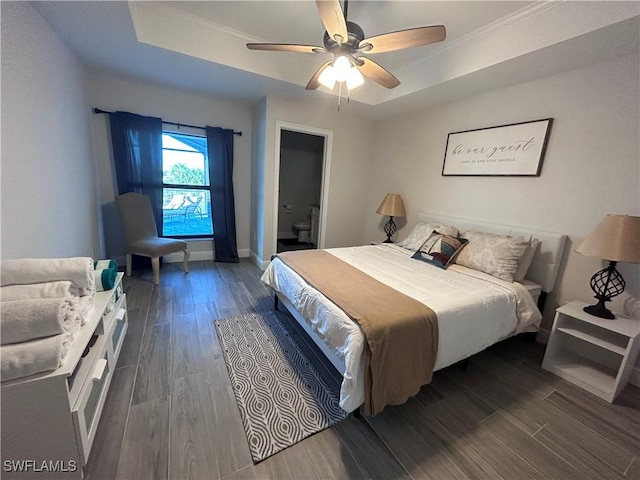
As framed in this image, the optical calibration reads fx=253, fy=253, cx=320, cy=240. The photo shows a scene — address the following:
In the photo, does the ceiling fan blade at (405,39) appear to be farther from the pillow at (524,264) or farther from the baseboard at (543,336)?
the baseboard at (543,336)

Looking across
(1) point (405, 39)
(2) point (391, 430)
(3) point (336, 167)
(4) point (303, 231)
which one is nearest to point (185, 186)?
(3) point (336, 167)

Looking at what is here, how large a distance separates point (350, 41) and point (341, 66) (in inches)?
5.9

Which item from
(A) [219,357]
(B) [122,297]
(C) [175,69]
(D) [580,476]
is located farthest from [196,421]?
(C) [175,69]

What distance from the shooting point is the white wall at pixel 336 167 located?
11.3ft

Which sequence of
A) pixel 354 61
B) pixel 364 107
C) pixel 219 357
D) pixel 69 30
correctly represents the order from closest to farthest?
pixel 354 61 < pixel 219 357 < pixel 69 30 < pixel 364 107

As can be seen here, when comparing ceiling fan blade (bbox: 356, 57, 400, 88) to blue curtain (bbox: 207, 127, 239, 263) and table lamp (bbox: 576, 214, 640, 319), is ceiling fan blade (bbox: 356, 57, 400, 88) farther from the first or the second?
blue curtain (bbox: 207, 127, 239, 263)

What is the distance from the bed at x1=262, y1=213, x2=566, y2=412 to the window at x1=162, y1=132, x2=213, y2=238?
2.06 m

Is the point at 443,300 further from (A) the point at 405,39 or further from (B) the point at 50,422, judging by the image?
(B) the point at 50,422

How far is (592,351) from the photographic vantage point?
6.88 feet

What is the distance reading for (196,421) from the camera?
4.63 feet

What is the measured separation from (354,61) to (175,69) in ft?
6.76

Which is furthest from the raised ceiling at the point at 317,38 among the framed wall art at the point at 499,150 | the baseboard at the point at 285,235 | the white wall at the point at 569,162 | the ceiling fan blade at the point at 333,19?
the baseboard at the point at 285,235

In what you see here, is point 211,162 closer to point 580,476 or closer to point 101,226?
point 101,226

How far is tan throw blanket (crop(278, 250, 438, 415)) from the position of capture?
1328mm
